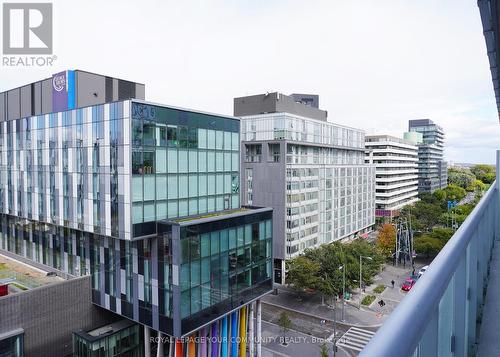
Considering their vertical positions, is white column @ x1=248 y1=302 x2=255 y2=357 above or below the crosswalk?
above

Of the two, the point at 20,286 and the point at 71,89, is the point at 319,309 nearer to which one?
the point at 20,286

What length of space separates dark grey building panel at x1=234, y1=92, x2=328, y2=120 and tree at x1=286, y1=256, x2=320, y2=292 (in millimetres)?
25433

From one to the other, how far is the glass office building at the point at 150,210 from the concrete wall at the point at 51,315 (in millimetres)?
1390

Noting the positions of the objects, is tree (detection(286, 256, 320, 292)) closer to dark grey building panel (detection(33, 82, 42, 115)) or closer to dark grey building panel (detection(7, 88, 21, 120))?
dark grey building panel (detection(33, 82, 42, 115))

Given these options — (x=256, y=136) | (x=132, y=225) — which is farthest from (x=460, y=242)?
(x=256, y=136)

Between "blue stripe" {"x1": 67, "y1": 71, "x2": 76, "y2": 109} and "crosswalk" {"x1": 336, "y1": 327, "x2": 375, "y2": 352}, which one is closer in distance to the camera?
"blue stripe" {"x1": 67, "y1": 71, "x2": 76, "y2": 109}

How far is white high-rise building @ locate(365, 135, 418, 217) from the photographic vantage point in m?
95.2

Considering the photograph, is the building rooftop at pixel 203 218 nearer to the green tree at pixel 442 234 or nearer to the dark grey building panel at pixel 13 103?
the dark grey building panel at pixel 13 103

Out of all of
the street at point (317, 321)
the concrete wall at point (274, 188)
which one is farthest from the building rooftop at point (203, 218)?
the concrete wall at point (274, 188)

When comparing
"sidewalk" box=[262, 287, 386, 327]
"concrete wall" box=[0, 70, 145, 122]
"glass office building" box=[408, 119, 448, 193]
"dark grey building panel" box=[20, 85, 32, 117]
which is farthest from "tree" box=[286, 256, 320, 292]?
"glass office building" box=[408, 119, 448, 193]

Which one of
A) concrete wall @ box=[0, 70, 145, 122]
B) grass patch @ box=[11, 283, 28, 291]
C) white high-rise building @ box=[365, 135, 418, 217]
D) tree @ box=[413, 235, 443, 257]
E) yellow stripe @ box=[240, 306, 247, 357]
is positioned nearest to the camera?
grass patch @ box=[11, 283, 28, 291]

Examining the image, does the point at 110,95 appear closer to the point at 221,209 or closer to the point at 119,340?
the point at 221,209

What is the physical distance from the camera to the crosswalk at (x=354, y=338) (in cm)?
3528

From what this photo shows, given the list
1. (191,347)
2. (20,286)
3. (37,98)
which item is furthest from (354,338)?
(37,98)
